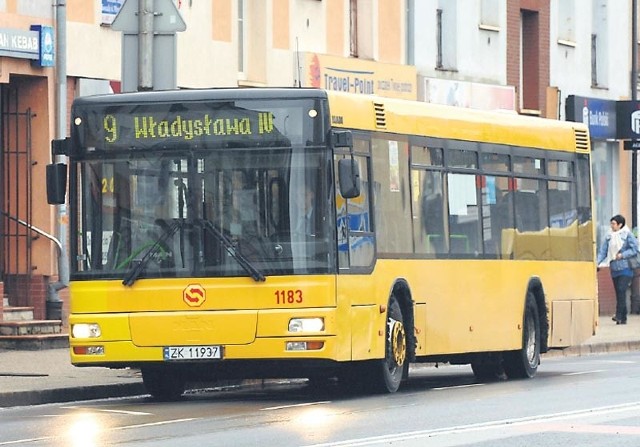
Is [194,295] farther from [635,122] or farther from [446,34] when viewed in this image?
[635,122]

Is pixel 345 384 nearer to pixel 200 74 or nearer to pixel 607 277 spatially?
pixel 200 74

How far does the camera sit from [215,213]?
19016 millimetres

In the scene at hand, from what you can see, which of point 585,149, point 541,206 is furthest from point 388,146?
point 585,149

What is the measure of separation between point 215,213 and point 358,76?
57.3ft

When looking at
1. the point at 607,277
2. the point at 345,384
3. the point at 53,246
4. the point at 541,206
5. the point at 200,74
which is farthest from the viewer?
the point at 607,277

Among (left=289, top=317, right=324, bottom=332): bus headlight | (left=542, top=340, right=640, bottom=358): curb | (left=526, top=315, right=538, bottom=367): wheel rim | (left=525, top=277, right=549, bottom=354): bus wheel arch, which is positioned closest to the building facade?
(left=289, top=317, right=324, bottom=332): bus headlight

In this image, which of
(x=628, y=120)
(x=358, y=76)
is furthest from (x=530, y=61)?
(x=358, y=76)

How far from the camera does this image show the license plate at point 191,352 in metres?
18.9

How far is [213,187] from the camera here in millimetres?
19047

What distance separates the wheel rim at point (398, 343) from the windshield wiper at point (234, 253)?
1.99 meters

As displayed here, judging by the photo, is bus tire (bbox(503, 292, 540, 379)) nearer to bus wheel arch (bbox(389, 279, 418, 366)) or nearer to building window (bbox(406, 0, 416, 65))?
bus wheel arch (bbox(389, 279, 418, 366))

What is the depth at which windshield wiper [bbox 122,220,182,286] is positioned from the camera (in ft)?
62.4

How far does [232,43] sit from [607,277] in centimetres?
1434

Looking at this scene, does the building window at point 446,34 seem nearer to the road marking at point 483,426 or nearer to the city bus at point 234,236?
the city bus at point 234,236
